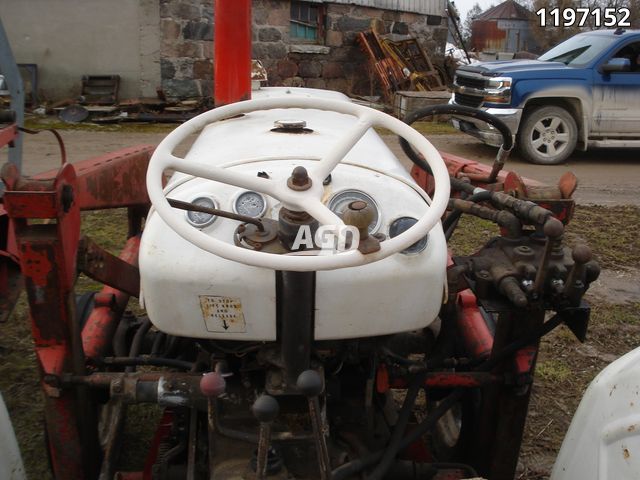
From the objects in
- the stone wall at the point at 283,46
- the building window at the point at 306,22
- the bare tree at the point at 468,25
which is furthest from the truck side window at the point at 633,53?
the bare tree at the point at 468,25

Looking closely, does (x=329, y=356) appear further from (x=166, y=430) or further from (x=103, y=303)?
(x=103, y=303)

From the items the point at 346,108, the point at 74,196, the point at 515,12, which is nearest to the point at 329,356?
the point at 346,108

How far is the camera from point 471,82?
929 centimetres

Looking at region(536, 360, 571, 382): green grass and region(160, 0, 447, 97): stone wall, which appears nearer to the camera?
region(536, 360, 571, 382): green grass

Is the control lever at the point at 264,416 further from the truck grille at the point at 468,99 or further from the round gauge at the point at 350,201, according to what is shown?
the truck grille at the point at 468,99

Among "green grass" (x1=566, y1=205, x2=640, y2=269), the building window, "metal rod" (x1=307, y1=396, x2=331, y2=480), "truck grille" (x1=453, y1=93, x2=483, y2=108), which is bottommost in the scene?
"green grass" (x1=566, y1=205, x2=640, y2=269)

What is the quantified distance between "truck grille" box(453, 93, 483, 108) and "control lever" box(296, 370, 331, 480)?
26.0 feet

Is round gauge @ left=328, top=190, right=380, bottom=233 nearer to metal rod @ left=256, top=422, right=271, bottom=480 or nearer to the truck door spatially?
metal rod @ left=256, top=422, right=271, bottom=480

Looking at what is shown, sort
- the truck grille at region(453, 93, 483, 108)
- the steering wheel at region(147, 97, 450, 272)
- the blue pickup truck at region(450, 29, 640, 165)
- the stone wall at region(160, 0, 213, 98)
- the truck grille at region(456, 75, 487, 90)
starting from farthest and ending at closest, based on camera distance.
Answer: the stone wall at region(160, 0, 213, 98) → the truck grille at region(453, 93, 483, 108) → the truck grille at region(456, 75, 487, 90) → the blue pickup truck at region(450, 29, 640, 165) → the steering wheel at region(147, 97, 450, 272)

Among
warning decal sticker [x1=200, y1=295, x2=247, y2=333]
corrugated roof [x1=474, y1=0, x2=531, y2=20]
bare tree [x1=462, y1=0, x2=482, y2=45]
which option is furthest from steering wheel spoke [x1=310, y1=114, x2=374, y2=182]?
corrugated roof [x1=474, y1=0, x2=531, y2=20]

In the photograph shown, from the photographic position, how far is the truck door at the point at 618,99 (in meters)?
8.75

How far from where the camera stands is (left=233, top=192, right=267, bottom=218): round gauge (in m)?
1.73

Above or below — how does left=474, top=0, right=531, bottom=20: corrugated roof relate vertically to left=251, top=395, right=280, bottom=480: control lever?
above

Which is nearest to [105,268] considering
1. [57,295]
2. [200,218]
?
[57,295]
